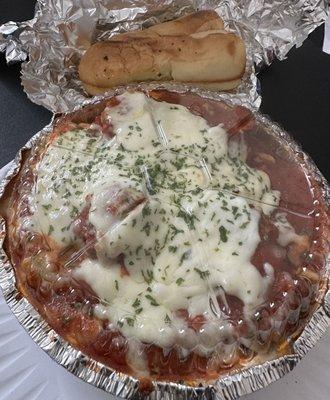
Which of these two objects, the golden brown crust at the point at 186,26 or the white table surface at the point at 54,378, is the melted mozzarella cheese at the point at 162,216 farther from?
the golden brown crust at the point at 186,26

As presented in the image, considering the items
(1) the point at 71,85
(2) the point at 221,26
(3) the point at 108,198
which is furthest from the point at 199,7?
(3) the point at 108,198

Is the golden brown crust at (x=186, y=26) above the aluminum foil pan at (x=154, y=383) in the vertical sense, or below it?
above

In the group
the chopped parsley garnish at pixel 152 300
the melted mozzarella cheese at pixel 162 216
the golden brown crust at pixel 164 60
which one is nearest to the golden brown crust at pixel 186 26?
the golden brown crust at pixel 164 60

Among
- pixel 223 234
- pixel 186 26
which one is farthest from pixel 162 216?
pixel 186 26

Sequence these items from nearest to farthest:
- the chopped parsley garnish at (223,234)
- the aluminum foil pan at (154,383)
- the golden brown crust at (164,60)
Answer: the aluminum foil pan at (154,383)
the chopped parsley garnish at (223,234)
the golden brown crust at (164,60)

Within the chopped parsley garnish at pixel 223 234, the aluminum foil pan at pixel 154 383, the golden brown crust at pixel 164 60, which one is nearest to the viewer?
the aluminum foil pan at pixel 154 383

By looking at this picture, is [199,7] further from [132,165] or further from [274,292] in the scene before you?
[274,292]
